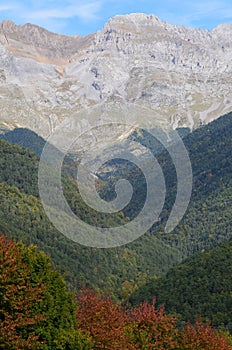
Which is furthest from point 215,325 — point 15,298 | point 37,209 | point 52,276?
point 37,209

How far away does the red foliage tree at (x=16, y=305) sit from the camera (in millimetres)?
44875

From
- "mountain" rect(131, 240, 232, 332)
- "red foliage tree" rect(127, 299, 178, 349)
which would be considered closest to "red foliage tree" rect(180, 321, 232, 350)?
"red foliage tree" rect(127, 299, 178, 349)

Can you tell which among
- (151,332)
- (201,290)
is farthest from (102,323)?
(201,290)

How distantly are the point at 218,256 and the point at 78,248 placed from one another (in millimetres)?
62047

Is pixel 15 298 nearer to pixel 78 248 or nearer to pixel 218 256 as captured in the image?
pixel 218 256

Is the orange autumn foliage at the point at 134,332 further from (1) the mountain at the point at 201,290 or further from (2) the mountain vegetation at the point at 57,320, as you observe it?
(1) the mountain at the point at 201,290

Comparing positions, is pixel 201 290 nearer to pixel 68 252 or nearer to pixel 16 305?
pixel 68 252

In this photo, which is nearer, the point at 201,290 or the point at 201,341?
the point at 201,341

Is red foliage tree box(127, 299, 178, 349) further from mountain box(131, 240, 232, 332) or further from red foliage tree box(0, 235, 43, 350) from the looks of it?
mountain box(131, 240, 232, 332)

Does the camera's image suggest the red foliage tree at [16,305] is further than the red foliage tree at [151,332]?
No

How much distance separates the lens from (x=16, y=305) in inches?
1822

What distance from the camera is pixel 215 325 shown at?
101250 millimetres

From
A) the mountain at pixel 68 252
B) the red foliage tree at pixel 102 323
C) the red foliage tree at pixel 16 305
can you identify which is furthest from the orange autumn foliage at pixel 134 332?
the mountain at pixel 68 252

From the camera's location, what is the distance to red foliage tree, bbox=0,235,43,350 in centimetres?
4488
